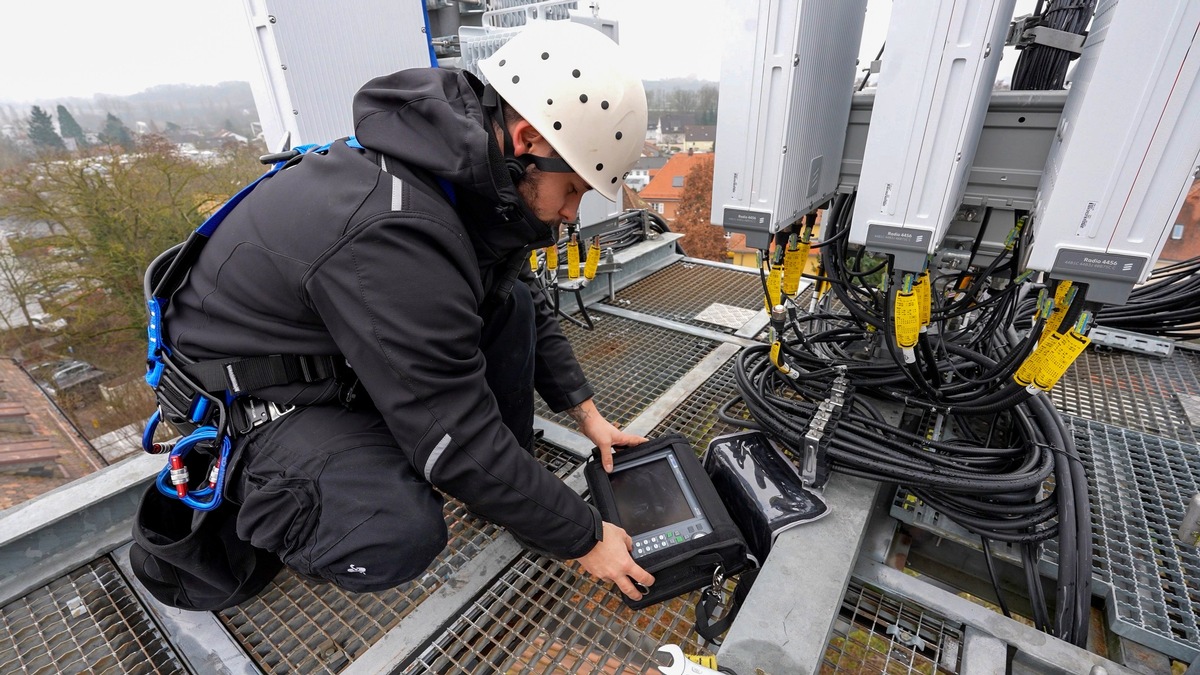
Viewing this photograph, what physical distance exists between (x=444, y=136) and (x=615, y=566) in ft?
3.65

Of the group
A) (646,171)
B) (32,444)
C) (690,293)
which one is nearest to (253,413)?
(690,293)

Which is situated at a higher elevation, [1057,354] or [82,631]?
[1057,354]

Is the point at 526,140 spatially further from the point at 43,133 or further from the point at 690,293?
the point at 43,133

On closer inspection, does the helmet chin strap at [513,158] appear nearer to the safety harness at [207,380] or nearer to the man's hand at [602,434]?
the safety harness at [207,380]

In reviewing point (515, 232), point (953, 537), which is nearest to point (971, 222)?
point (953, 537)

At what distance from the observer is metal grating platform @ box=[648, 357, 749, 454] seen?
88.1 inches

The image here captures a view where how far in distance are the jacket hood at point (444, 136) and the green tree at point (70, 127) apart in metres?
16.6

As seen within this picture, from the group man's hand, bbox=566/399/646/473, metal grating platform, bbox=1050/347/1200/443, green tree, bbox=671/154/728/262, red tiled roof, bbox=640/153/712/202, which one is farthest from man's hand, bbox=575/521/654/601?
red tiled roof, bbox=640/153/712/202

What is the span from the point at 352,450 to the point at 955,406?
1879mm

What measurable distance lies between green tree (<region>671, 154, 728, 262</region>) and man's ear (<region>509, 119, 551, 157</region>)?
14.9m

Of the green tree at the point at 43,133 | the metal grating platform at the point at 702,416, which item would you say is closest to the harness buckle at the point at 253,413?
the metal grating platform at the point at 702,416

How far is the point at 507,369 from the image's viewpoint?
175cm

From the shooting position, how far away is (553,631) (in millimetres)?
1405

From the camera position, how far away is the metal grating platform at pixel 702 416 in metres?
2.24
